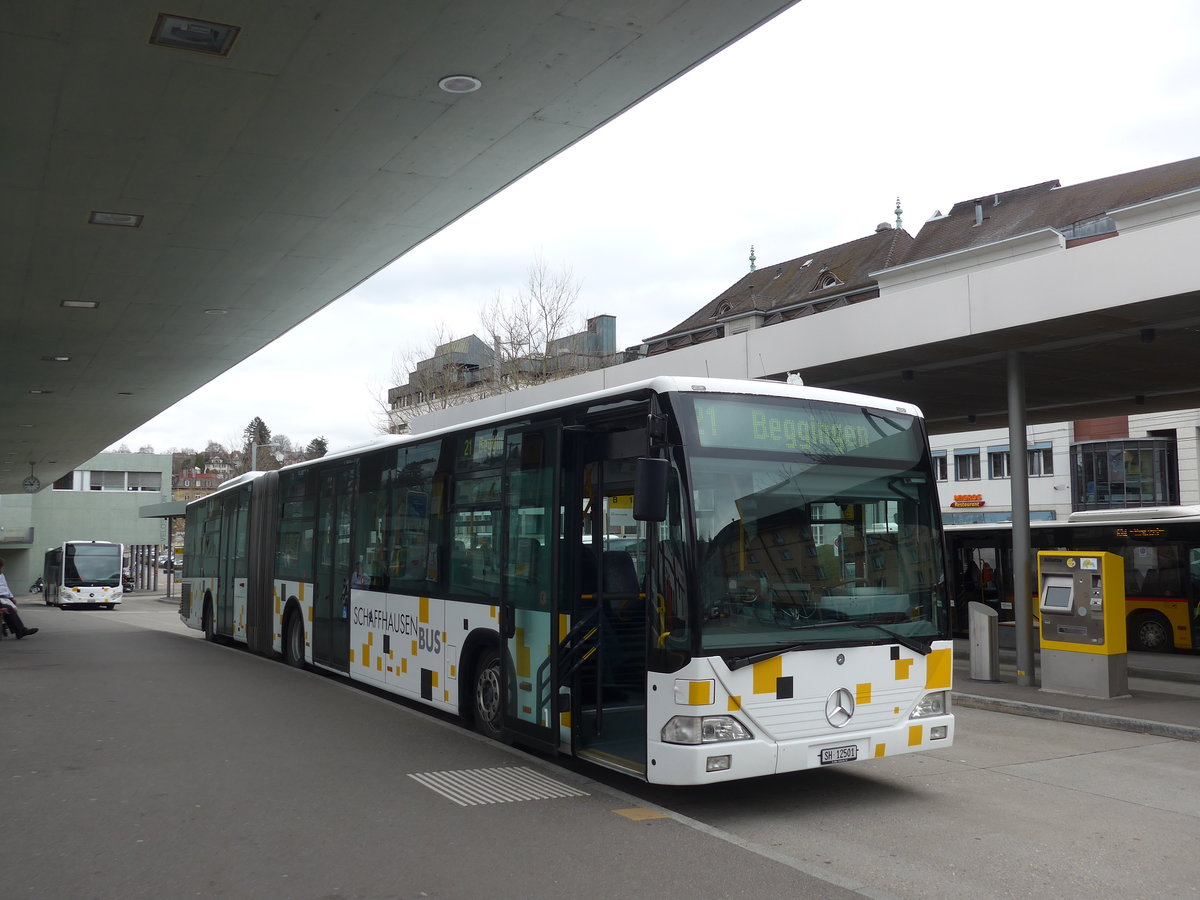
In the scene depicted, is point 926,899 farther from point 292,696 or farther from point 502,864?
point 292,696

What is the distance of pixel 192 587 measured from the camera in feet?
79.1

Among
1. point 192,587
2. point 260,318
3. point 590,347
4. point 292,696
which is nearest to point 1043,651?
point 292,696

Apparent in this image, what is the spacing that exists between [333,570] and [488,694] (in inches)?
198

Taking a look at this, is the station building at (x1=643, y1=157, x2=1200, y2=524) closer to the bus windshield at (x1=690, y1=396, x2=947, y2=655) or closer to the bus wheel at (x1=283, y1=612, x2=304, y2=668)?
the bus wheel at (x1=283, y1=612, x2=304, y2=668)

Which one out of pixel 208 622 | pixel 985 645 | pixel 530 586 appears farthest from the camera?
pixel 208 622

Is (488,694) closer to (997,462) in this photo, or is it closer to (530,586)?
(530,586)

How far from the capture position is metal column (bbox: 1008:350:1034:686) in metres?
13.9

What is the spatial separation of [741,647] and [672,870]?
1.58 meters

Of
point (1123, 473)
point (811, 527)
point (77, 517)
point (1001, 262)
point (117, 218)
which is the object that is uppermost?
point (1001, 262)

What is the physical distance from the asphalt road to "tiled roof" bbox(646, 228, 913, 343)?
47.5 meters

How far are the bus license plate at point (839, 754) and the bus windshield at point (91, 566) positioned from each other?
4897 centimetres

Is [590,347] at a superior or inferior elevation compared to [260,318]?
superior

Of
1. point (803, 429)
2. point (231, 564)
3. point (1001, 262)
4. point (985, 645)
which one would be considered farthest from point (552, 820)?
point (1001, 262)

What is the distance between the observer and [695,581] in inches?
272
